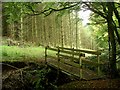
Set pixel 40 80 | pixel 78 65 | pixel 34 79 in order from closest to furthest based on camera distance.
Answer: pixel 78 65, pixel 40 80, pixel 34 79

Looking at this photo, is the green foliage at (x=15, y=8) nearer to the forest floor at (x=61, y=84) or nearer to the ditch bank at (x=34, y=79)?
the ditch bank at (x=34, y=79)

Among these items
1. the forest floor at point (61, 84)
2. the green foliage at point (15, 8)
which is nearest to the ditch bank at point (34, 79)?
the forest floor at point (61, 84)

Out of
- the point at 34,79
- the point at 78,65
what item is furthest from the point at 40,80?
the point at 78,65

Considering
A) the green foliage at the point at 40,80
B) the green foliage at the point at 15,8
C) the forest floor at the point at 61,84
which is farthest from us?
the green foliage at the point at 40,80

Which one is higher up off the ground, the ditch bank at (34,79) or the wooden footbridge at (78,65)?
the wooden footbridge at (78,65)

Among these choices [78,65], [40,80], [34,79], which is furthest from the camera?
[34,79]

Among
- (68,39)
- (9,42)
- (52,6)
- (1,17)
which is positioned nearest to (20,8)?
(52,6)

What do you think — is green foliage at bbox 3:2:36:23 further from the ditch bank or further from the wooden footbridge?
the wooden footbridge

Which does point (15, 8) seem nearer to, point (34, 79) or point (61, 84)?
point (34, 79)

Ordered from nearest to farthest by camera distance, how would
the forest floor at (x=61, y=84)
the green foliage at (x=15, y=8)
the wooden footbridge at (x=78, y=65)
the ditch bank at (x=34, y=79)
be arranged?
the forest floor at (x=61, y=84)
the wooden footbridge at (x=78, y=65)
the green foliage at (x=15, y=8)
the ditch bank at (x=34, y=79)

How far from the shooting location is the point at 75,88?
1015cm

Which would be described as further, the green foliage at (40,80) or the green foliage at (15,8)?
the green foliage at (40,80)

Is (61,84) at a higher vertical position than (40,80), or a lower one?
lower

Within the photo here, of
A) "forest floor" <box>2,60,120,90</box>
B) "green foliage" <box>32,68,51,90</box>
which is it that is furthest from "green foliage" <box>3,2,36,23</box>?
"green foliage" <box>32,68,51,90</box>
